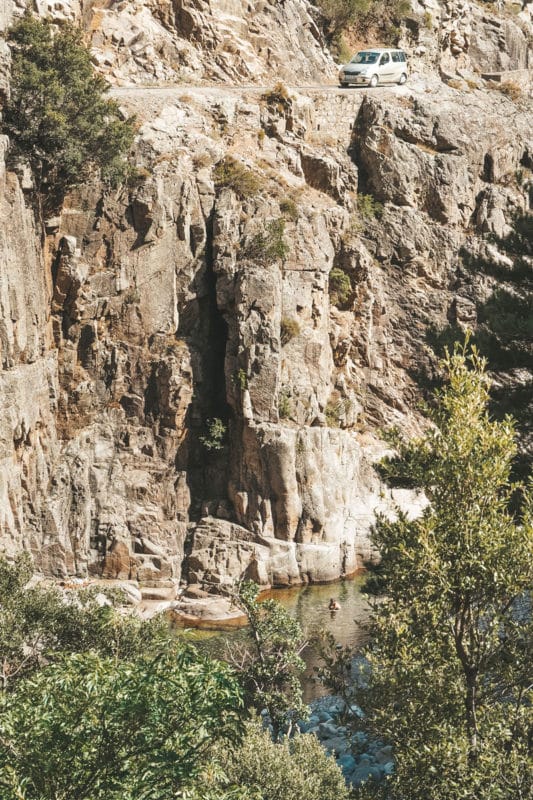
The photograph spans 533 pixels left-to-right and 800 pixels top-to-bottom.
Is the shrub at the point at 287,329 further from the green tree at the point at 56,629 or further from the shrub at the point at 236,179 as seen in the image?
the green tree at the point at 56,629

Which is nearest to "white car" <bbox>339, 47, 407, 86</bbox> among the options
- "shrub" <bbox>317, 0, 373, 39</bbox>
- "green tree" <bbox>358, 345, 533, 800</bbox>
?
"shrub" <bbox>317, 0, 373, 39</bbox>

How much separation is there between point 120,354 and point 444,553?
2589cm

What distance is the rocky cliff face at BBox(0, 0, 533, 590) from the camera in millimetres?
32375

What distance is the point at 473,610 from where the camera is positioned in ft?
37.4

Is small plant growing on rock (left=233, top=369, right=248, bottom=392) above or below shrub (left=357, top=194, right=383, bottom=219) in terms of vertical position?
below

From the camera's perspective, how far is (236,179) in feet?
122

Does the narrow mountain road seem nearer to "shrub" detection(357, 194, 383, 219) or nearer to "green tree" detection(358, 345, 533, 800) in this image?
"shrub" detection(357, 194, 383, 219)

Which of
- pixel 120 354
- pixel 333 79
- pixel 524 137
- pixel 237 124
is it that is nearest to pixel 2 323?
pixel 120 354

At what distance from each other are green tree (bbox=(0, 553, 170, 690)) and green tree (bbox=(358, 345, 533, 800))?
306 inches

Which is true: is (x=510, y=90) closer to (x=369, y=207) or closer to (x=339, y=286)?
(x=369, y=207)

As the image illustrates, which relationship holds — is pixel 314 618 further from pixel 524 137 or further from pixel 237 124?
pixel 524 137

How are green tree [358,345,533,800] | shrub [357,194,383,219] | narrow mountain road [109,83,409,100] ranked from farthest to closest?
shrub [357,194,383,219]
narrow mountain road [109,83,409,100]
green tree [358,345,533,800]

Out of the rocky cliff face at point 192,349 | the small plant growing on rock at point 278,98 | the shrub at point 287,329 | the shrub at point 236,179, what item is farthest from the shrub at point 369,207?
the shrub at point 287,329

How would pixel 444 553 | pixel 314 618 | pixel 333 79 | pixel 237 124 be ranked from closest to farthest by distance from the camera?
pixel 444 553 → pixel 314 618 → pixel 237 124 → pixel 333 79
